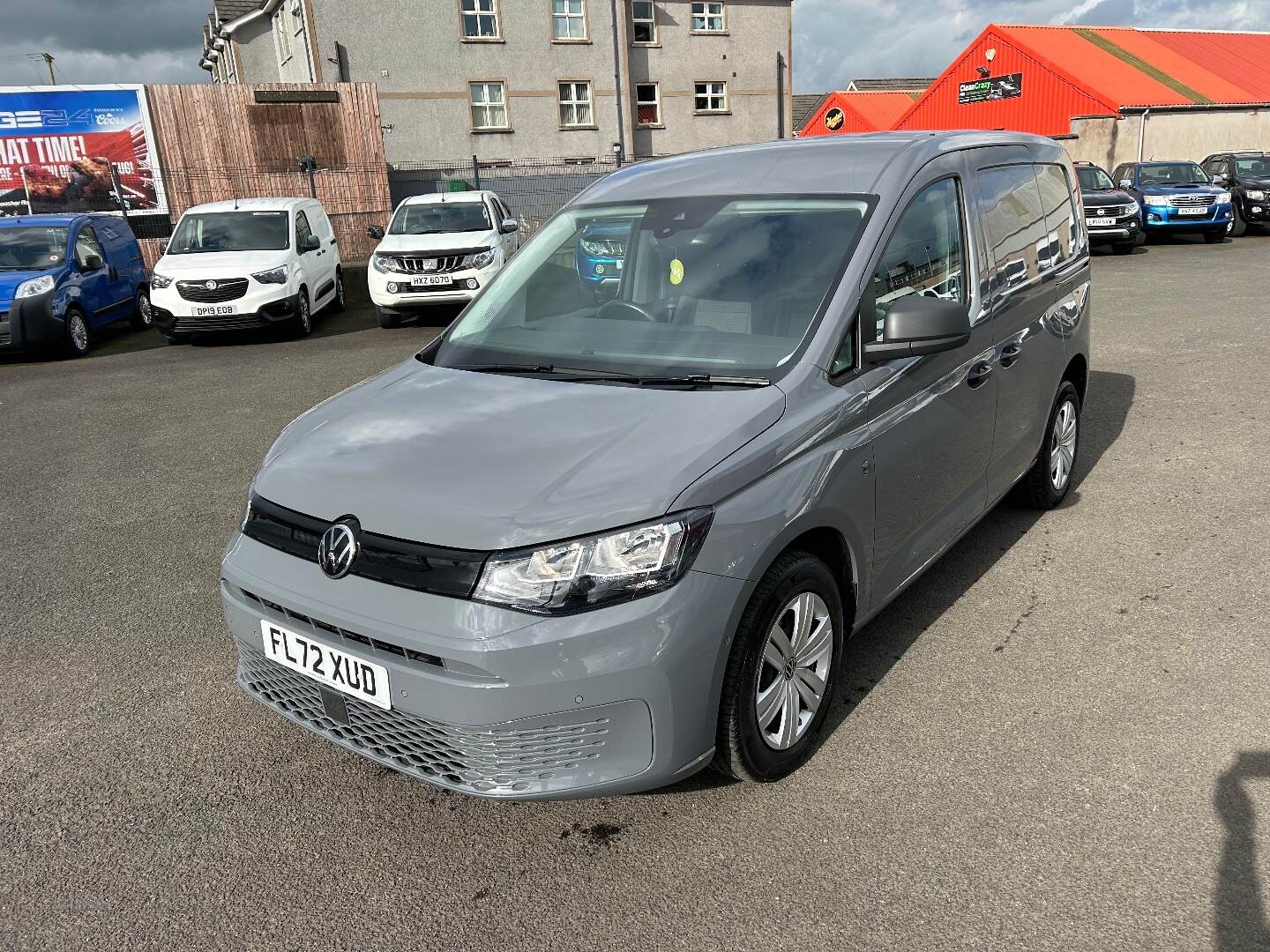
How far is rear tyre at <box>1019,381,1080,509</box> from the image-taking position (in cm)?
507

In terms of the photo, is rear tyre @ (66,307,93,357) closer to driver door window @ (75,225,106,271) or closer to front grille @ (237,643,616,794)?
driver door window @ (75,225,106,271)

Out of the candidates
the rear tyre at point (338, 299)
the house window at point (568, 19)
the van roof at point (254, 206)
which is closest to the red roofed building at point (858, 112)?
the house window at point (568, 19)

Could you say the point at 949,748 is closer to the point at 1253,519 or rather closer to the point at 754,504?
the point at 754,504

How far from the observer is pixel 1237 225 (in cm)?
2370

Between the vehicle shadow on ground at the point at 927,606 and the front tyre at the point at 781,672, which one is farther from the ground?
the front tyre at the point at 781,672

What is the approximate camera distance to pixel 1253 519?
504 cm

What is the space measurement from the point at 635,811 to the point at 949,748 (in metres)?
1.06

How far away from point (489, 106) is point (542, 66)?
2.23m

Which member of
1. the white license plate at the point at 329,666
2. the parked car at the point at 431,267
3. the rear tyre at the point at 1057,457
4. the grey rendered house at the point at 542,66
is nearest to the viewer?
the white license plate at the point at 329,666

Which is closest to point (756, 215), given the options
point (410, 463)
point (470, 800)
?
point (410, 463)

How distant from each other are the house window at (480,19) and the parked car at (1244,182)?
2153 centimetres

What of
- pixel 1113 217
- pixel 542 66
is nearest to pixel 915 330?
pixel 1113 217

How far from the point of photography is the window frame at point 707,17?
35094mm

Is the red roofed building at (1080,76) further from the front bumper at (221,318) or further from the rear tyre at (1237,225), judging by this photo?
the front bumper at (221,318)
